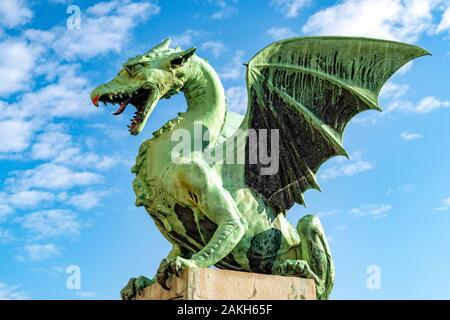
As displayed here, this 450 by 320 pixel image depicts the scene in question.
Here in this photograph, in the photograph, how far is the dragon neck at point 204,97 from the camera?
22.0 feet

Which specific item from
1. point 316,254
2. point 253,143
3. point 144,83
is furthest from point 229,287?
point 144,83

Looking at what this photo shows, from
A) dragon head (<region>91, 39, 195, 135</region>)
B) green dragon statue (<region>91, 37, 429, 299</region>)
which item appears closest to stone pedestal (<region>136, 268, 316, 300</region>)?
green dragon statue (<region>91, 37, 429, 299</region>)

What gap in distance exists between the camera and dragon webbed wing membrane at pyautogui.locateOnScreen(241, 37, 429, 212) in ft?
22.6

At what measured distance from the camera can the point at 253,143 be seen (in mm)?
6773

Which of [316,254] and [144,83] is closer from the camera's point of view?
[316,254]

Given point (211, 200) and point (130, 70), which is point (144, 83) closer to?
point (130, 70)

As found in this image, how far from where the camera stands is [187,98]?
6.89 m

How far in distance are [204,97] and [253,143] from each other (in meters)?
0.71

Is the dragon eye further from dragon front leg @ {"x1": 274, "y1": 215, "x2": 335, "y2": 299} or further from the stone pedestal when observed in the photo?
dragon front leg @ {"x1": 274, "y1": 215, "x2": 335, "y2": 299}
